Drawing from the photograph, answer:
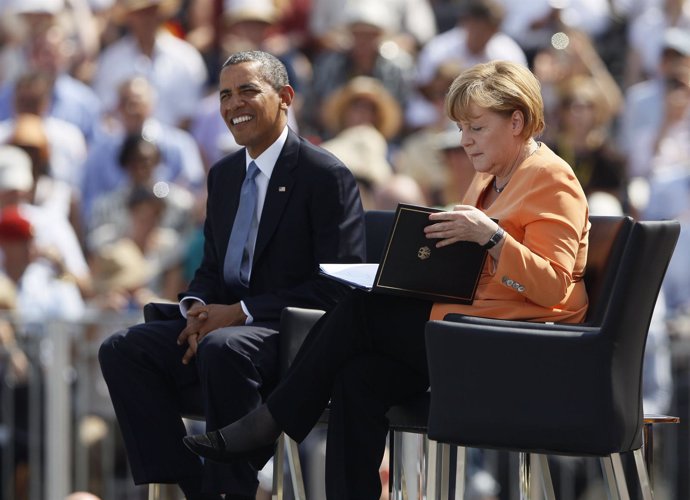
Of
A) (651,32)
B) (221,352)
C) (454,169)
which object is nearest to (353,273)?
(221,352)

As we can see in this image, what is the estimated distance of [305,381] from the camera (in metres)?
4.74

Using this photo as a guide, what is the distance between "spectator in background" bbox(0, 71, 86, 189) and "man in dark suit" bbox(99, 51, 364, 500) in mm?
4694

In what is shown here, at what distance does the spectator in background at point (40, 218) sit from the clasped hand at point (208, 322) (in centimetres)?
380

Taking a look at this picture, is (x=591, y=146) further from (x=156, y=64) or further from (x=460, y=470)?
(x=460, y=470)

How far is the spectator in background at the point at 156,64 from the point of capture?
10.5m

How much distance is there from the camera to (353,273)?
16.2ft

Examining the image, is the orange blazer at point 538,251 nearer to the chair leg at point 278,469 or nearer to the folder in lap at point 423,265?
the folder in lap at point 423,265

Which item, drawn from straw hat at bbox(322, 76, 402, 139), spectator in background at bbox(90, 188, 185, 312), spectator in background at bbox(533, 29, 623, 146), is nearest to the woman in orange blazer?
spectator in background at bbox(90, 188, 185, 312)

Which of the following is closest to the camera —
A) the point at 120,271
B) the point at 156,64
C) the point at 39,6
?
the point at 120,271

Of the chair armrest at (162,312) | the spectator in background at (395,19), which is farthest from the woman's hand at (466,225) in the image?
the spectator in background at (395,19)

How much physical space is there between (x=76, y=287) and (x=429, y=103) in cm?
275

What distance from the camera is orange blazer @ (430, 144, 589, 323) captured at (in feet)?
14.8

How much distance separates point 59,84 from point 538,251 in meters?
6.53

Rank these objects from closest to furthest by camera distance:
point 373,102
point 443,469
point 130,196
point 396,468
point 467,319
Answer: point 467,319, point 443,469, point 396,468, point 130,196, point 373,102
